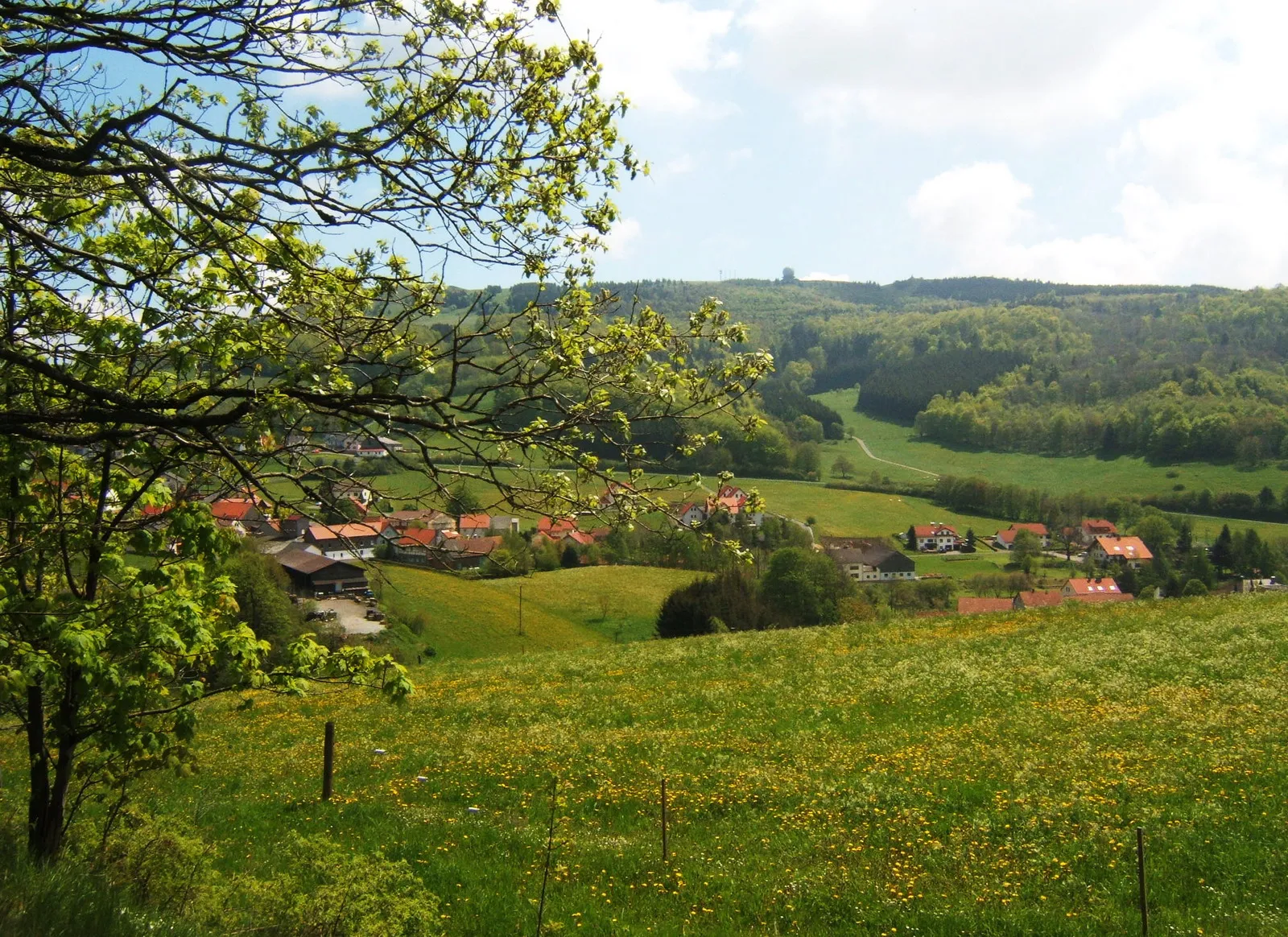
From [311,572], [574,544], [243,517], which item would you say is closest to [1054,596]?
[574,544]

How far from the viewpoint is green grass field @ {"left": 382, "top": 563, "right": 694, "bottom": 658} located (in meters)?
73.3

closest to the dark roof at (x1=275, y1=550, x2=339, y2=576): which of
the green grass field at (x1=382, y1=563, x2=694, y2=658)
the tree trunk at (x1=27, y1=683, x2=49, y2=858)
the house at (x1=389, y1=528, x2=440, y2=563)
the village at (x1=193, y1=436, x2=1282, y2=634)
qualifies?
the village at (x1=193, y1=436, x2=1282, y2=634)

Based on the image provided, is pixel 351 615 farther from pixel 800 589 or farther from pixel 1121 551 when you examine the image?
pixel 1121 551

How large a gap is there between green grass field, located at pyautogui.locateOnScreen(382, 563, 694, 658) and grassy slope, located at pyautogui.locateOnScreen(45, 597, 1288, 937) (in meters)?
44.4

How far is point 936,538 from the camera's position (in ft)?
449

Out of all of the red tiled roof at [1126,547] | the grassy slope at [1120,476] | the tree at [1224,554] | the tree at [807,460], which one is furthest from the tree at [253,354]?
the tree at [807,460]

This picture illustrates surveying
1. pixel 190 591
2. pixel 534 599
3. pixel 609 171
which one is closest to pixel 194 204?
pixel 609 171

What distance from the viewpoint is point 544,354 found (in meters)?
6.60

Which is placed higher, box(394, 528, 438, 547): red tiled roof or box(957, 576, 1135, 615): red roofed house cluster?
box(394, 528, 438, 547): red tiled roof

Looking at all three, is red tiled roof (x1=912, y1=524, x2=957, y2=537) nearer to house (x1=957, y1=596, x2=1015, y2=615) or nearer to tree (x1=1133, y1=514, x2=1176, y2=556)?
tree (x1=1133, y1=514, x2=1176, y2=556)

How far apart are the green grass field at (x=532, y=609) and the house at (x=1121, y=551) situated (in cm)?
6060

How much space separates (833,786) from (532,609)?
7061 cm

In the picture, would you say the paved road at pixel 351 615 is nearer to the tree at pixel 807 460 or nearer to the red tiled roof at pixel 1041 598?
the red tiled roof at pixel 1041 598

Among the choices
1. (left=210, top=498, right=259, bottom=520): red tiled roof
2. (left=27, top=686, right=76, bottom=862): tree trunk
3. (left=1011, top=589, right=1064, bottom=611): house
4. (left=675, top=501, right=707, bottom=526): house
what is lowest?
(left=1011, top=589, right=1064, bottom=611): house
